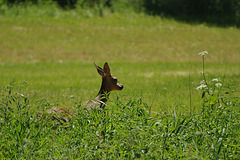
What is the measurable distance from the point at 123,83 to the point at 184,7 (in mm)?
18979

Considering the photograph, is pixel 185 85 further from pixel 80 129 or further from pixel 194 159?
pixel 194 159

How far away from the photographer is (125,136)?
4.84m

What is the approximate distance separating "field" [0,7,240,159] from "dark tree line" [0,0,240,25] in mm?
1349

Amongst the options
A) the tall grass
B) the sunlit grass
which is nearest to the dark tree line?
the sunlit grass

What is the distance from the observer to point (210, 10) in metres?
29.3

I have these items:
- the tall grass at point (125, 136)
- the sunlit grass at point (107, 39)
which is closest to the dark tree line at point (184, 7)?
the sunlit grass at point (107, 39)

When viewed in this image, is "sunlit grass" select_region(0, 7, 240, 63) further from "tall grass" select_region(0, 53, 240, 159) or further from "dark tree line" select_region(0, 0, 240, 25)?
"tall grass" select_region(0, 53, 240, 159)

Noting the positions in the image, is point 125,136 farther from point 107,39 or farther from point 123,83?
point 107,39

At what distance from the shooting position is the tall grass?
15.1ft

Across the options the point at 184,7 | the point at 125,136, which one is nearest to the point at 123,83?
the point at 125,136

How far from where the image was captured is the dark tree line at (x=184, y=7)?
26406mm

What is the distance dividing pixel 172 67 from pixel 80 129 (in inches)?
474

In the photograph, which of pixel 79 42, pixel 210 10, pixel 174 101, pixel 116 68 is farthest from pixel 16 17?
pixel 174 101

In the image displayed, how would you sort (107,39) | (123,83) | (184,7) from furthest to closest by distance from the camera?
(184,7), (107,39), (123,83)
